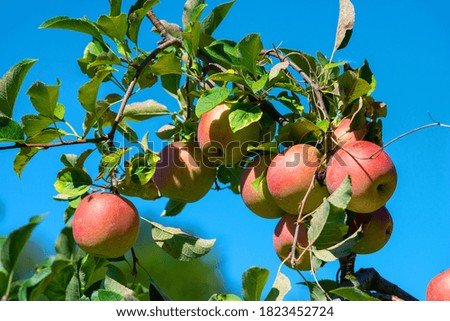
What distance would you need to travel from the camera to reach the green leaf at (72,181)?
4.78 ft

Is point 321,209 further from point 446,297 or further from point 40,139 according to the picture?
point 40,139

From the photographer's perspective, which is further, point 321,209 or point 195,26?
point 195,26

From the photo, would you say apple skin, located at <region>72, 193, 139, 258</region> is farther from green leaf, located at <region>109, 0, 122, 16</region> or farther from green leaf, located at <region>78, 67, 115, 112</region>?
green leaf, located at <region>109, 0, 122, 16</region>

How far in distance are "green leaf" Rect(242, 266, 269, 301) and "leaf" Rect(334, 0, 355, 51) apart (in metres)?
0.63

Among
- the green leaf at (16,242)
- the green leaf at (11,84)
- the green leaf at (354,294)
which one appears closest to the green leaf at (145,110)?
the green leaf at (11,84)

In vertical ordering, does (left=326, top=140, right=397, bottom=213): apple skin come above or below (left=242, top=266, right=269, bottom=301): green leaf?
above

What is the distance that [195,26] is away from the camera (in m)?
1.47

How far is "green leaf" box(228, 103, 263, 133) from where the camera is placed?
54.6 inches

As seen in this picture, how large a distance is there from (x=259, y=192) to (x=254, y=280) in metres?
0.34

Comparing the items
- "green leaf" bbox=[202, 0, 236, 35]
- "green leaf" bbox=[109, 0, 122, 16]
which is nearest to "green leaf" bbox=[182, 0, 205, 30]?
"green leaf" bbox=[202, 0, 236, 35]
